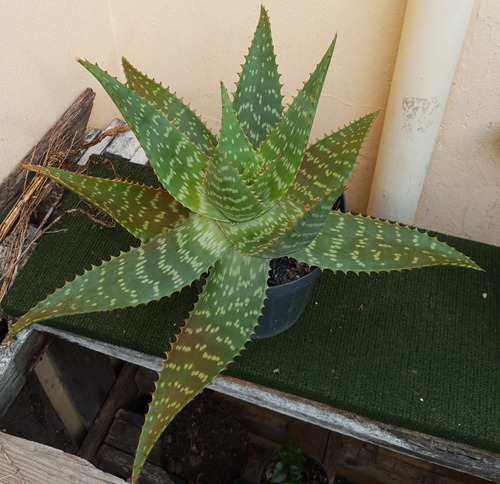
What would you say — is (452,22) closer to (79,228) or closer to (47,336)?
(79,228)

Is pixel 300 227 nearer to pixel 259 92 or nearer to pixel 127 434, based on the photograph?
pixel 259 92

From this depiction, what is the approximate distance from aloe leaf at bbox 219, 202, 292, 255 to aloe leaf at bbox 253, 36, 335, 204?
0.03 meters

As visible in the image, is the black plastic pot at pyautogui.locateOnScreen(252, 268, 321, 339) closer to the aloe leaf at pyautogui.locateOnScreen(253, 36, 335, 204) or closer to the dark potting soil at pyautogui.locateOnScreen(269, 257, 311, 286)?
the dark potting soil at pyautogui.locateOnScreen(269, 257, 311, 286)

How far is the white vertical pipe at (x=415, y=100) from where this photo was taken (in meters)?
0.98

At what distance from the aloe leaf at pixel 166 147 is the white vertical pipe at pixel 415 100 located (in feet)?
1.72

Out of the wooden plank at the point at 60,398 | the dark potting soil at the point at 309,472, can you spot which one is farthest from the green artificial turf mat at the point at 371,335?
the dark potting soil at the point at 309,472

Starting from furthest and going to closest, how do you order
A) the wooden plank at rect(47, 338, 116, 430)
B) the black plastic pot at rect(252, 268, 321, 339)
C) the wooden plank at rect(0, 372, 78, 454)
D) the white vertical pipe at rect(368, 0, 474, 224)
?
the wooden plank at rect(47, 338, 116, 430), the wooden plank at rect(0, 372, 78, 454), the white vertical pipe at rect(368, 0, 474, 224), the black plastic pot at rect(252, 268, 321, 339)

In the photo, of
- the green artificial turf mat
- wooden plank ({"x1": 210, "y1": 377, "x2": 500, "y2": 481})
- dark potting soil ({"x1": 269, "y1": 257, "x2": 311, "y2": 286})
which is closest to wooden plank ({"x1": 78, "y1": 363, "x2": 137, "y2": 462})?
the green artificial turf mat

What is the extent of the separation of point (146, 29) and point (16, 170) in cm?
49

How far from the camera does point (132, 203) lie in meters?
0.86

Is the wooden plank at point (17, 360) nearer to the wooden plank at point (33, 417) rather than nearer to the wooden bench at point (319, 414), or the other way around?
the wooden bench at point (319, 414)

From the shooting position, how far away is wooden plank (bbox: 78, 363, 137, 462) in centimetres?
155

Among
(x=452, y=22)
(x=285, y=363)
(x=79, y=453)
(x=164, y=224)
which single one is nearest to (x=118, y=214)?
(x=164, y=224)

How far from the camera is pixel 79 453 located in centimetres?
153
